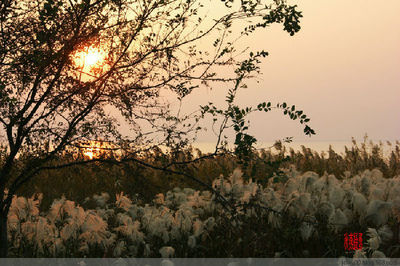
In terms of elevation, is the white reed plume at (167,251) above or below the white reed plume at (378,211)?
below

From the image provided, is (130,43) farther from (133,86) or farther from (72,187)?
(72,187)

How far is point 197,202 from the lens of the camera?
24.8ft

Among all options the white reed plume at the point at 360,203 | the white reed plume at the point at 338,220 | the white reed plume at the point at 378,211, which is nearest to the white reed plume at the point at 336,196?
the white reed plume at the point at 360,203

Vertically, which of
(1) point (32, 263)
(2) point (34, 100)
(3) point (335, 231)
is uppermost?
(2) point (34, 100)

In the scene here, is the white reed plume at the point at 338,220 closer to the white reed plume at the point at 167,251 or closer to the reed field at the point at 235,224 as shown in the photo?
A: the reed field at the point at 235,224

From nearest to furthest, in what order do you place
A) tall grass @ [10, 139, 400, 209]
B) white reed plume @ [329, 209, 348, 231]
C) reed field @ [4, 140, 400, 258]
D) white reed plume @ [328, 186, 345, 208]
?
reed field @ [4, 140, 400, 258]
white reed plume @ [329, 209, 348, 231]
white reed plume @ [328, 186, 345, 208]
tall grass @ [10, 139, 400, 209]

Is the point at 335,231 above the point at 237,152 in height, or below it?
below

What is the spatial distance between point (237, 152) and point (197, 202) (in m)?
2.13

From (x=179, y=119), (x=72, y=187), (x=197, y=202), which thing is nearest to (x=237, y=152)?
(x=179, y=119)

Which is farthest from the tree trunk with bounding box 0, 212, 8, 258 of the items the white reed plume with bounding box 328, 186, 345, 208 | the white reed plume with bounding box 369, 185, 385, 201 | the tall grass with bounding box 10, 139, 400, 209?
the white reed plume with bounding box 369, 185, 385, 201

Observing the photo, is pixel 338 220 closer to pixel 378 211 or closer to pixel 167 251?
pixel 378 211

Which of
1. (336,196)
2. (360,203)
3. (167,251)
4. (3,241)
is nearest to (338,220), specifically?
(360,203)

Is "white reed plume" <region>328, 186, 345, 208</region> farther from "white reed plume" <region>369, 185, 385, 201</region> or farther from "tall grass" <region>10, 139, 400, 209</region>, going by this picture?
"tall grass" <region>10, 139, 400, 209</region>

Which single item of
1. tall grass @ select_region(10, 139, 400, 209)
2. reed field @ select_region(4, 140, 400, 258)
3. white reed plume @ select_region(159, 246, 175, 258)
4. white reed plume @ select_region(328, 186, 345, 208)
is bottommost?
white reed plume @ select_region(159, 246, 175, 258)
